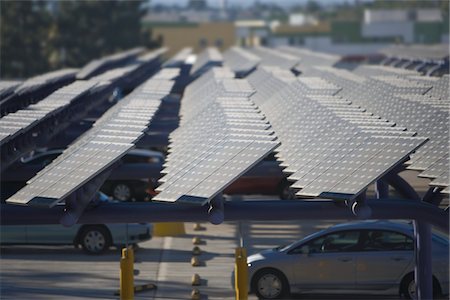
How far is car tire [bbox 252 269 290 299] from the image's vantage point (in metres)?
13.8

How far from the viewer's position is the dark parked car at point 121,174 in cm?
1408

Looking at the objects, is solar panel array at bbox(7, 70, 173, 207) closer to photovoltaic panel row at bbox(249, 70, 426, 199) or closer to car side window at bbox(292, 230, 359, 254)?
photovoltaic panel row at bbox(249, 70, 426, 199)

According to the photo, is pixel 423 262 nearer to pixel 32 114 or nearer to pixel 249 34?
pixel 32 114

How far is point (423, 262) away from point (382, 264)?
8.17ft

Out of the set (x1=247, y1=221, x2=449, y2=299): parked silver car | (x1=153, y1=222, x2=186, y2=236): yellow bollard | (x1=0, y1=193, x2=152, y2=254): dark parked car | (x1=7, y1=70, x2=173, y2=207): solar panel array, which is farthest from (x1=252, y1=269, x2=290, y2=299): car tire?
(x1=153, y1=222, x2=186, y2=236): yellow bollard

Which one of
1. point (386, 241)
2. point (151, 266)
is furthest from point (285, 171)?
point (151, 266)

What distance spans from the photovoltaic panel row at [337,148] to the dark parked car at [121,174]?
1797mm

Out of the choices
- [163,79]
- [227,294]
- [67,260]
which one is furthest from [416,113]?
[163,79]

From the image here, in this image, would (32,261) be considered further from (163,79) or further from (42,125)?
(163,79)

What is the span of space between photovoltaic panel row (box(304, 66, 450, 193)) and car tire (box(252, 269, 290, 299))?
235 centimetres

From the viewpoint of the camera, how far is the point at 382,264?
13609 millimetres

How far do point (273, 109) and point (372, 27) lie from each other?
84440 mm

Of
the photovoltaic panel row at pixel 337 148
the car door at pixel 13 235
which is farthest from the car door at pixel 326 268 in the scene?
the car door at pixel 13 235

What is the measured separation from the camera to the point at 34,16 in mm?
58031
